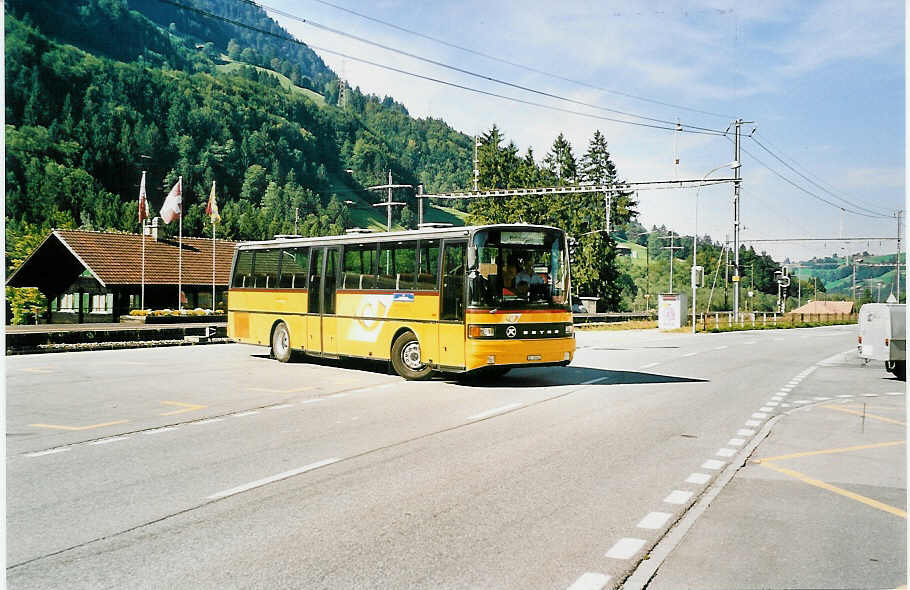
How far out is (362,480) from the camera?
8.09 m

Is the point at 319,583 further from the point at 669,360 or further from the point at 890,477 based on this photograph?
the point at 669,360

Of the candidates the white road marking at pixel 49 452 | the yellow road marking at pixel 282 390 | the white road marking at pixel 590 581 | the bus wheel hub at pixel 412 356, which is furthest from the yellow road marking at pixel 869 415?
the white road marking at pixel 49 452

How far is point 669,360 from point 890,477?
16.7 meters

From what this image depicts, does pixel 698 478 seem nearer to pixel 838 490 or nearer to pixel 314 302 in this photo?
pixel 838 490

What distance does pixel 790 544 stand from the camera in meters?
6.14

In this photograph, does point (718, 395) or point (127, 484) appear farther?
point (718, 395)

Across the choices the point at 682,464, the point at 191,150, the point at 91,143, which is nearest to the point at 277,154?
the point at 191,150

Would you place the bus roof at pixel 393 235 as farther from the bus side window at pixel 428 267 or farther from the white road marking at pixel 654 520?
the white road marking at pixel 654 520

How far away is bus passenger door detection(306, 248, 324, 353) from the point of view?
21.0 meters

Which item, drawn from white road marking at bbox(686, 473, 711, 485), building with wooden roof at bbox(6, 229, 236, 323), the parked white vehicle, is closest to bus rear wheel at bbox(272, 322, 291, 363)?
the parked white vehicle

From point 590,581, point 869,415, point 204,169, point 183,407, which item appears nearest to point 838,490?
point 590,581

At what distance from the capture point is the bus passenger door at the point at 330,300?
20.5 meters

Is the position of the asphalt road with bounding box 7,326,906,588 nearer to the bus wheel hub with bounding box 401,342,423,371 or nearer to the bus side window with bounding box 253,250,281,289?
the bus wheel hub with bounding box 401,342,423,371

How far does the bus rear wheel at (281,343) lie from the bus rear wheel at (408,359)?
4570 millimetres
